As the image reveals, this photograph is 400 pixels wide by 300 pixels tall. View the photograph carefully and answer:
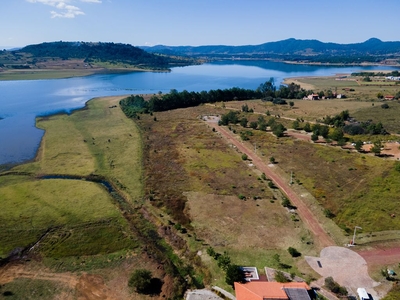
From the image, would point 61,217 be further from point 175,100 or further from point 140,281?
point 175,100

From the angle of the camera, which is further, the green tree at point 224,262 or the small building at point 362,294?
the green tree at point 224,262

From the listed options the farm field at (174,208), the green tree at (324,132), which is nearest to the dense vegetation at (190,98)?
the farm field at (174,208)

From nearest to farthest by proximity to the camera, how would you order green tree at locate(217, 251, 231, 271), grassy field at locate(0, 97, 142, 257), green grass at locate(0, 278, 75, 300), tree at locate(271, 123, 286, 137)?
1. green grass at locate(0, 278, 75, 300)
2. green tree at locate(217, 251, 231, 271)
3. grassy field at locate(0, 97, 142, 257)
4. tree at locate(271, 123, 286, 137)

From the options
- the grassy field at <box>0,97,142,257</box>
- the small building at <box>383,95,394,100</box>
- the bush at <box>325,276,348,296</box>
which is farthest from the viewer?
the small building at <box>383,95,394,100</box>

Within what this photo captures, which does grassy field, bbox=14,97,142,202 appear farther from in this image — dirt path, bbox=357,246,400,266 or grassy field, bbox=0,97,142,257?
dirt path, bbox=357,246,400,266

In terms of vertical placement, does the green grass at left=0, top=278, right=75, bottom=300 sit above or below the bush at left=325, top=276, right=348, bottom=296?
below

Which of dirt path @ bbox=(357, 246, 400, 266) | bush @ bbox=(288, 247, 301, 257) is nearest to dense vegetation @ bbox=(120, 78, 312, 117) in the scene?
bush @ bbox=(288, 247, 301, 257)

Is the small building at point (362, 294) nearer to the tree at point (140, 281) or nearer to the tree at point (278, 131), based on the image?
the tree at point (140, 281)
